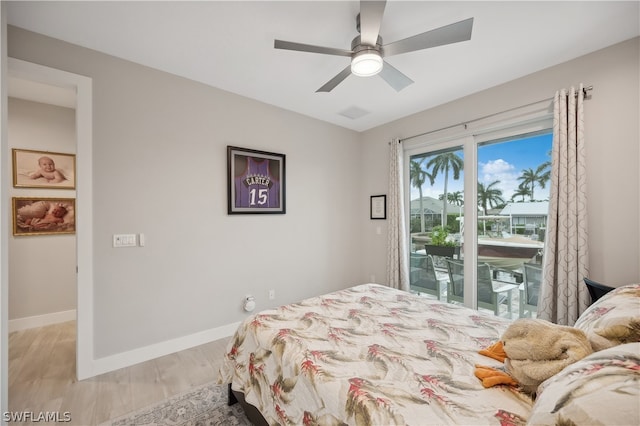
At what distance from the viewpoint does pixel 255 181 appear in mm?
3141

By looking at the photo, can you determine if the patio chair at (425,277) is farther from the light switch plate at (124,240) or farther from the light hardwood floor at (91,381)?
the light switch plate at (124,240)

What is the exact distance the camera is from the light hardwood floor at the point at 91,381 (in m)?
1.84

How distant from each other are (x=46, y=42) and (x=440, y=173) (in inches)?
155

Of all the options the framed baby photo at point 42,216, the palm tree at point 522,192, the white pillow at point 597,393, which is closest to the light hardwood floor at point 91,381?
the framed baby photo at point 42,216

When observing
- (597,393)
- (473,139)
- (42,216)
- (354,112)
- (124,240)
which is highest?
(354,112)

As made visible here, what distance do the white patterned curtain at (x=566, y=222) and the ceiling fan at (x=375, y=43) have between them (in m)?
1.47

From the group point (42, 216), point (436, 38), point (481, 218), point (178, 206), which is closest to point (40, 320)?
point (42, 216)

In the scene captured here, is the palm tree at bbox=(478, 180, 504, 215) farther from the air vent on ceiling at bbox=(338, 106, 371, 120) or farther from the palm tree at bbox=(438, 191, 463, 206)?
the air vent on ceiling at bbox=(338, 106, 371, 120)

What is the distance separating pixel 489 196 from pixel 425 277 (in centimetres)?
130

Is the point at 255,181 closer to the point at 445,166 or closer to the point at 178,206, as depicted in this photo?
the point at 178,206

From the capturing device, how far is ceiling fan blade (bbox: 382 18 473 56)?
1518 millimetres

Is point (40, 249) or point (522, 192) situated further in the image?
point (40, 249)

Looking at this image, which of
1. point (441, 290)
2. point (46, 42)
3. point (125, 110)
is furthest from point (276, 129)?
point (441, 290)

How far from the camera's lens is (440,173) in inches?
135
